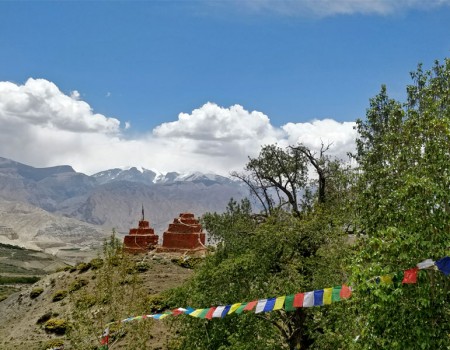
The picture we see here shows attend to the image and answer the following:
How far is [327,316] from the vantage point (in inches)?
745

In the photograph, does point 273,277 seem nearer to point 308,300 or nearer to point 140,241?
point 308,300

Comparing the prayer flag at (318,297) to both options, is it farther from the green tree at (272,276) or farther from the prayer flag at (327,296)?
the green tree at (272,276)

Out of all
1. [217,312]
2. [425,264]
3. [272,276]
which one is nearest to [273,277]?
[272,276]

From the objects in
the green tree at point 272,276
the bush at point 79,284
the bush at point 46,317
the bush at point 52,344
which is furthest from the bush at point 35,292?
the green tree at point 272,276

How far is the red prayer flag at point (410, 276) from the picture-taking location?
11.4 m

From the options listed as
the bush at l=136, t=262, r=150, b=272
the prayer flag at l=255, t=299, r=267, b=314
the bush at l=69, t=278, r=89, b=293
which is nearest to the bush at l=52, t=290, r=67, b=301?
the bush at l=69, t=278, r=89, b=293

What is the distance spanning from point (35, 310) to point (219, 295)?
1648 inches

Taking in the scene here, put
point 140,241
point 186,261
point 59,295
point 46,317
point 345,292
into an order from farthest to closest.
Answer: point 140,241 < point 186,261 < point 59,295 < point 46,317 < point 345,292

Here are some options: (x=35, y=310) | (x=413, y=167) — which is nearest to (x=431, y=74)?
(x=413, y=167)

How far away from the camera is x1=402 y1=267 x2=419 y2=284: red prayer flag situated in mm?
11445

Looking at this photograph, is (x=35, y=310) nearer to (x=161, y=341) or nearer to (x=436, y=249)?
(x=161, y=341)

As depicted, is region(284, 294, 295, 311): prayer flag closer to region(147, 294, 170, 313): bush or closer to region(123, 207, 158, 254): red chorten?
region(147, 294, 170, 313): bush

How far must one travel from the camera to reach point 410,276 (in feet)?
37.8

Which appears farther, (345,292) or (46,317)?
(46,317)
